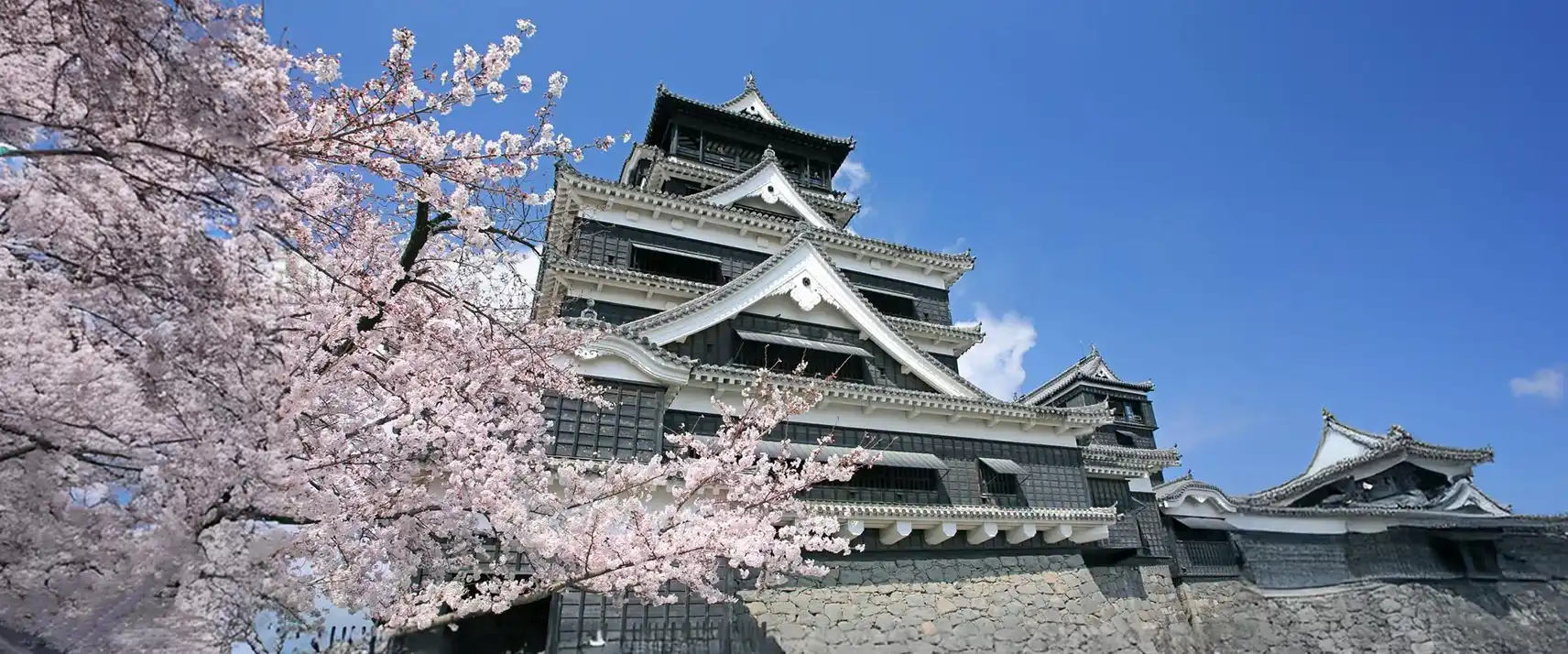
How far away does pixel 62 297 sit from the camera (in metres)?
2.81

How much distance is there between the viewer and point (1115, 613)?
12656 millimetres

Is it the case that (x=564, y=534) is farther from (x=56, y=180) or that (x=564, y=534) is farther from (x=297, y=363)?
(x=56, y=180)

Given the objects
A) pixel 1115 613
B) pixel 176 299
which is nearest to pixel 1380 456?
pixel 1115 613

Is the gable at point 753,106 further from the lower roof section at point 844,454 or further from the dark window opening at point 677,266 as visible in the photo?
the lower roof section at point 844,454

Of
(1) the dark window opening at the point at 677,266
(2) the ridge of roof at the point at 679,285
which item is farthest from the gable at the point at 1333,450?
(1) the dark window opening at the point at 677,266

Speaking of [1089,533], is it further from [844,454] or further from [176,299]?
[176,299]

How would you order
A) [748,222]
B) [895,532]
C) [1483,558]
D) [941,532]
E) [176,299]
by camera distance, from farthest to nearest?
1. [1483,558]
2. [748,222]
3. [941,532]
4. [895,532]
5. [176,299]

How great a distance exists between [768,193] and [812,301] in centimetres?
466

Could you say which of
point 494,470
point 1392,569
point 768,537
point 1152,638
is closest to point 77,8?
point 494,470

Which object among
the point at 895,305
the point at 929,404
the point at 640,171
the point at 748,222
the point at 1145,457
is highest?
the point at 640,171

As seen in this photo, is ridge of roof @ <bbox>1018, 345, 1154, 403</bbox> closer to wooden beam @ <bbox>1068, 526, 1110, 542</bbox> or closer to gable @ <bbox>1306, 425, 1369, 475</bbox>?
gable @ <bbox>1306, 425, 1369, 475</bbox>

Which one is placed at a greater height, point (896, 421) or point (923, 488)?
point (896, 421)

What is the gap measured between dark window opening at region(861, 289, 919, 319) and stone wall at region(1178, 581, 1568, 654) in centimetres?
924

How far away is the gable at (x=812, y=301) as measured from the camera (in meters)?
13.0
